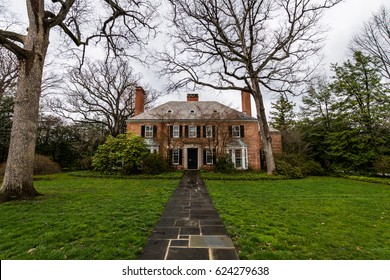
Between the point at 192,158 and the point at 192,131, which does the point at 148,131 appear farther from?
the point at 192,158

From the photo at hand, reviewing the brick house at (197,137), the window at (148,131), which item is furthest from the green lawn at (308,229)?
the window at (148,131)

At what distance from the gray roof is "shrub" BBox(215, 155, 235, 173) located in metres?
3.69

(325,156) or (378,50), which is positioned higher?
(378,50)

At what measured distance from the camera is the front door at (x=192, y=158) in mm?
17875

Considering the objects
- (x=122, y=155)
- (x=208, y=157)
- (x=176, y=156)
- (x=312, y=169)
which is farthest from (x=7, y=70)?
(x=312, y=169)

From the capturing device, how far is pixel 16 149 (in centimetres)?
563

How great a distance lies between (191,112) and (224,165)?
6.93 m

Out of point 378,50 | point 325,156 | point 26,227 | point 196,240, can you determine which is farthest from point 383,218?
point 325,156

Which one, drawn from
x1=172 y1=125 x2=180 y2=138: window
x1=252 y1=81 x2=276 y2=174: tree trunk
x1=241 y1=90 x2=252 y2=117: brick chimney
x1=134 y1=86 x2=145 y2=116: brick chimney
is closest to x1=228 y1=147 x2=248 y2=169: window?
x1=252 y1=81 x2=276 y2=174: tree trunk

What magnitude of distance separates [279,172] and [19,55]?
15.1m

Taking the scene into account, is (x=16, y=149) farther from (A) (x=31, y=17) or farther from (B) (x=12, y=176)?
(A) (x=31, y=17)

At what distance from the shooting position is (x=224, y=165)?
49.0 ft

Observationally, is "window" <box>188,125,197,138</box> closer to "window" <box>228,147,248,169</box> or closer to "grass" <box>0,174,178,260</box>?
"window" <box>228,147,248,169</box>

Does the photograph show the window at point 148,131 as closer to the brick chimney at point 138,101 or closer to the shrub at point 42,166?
the brick chimney at point 138,101
